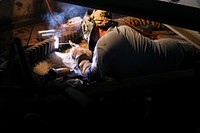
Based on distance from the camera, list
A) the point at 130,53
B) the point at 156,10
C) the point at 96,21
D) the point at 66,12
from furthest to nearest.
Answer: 1. the point at 66,12
2. the point at 96,21
3. the point at 130,53
4. the point at 156,10

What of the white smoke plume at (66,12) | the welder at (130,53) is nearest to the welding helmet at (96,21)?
the welder at (130,53)

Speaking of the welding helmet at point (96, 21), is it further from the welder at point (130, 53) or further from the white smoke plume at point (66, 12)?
the white smoke plume at point (66, 12)

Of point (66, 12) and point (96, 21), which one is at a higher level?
point (96, 21)

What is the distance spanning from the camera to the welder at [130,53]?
418 centimetres

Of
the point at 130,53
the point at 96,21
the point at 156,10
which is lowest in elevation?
the point at 130,53

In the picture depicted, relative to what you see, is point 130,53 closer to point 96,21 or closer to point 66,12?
point 96,21

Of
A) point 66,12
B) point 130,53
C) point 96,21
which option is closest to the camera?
point 130,53

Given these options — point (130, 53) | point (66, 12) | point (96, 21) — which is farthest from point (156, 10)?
point (66, 12)

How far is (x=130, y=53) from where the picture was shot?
4211mm

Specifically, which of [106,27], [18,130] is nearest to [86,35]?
[106,27]

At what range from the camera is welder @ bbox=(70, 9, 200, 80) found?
418cm

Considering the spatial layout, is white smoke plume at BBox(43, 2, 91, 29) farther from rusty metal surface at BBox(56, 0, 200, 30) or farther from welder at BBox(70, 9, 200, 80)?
rusty metal surface at BBox(56, 0, 200, 30)

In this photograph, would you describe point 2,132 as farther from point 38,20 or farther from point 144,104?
point 38,20

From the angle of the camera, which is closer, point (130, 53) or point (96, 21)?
point (130, 53)
